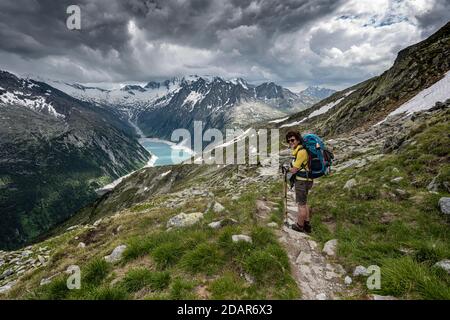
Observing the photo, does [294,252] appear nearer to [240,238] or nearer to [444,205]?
[240,238]

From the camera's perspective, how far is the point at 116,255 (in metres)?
8.24

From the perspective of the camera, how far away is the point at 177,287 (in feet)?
20.2

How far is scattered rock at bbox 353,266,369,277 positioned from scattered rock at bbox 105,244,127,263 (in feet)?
22.6

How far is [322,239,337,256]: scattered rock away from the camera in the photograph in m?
7.95

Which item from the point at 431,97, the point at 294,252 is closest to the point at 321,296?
the point at 294,252

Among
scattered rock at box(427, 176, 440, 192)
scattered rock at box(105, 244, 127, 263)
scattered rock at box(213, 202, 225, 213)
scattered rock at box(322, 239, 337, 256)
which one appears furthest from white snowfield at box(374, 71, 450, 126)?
scattered rock at box(105, 244, 127, 263)

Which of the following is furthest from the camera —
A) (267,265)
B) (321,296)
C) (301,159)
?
(301,159)

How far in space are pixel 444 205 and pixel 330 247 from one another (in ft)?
13.9

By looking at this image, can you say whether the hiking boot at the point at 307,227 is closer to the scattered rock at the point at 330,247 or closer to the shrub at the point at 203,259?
the scattered rock at the point at 330,247

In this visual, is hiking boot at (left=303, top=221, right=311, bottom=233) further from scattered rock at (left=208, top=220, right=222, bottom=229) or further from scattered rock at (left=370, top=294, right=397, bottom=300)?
scattered rock at (left=370, top=294, right=397, bottom=300)

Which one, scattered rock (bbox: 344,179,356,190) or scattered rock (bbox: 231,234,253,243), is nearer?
scattered rock (bbox: 231,234,253,243)

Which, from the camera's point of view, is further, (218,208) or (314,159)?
(218,208)

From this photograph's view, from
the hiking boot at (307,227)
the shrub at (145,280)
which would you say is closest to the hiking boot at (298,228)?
the hiking boot at (307,227)
